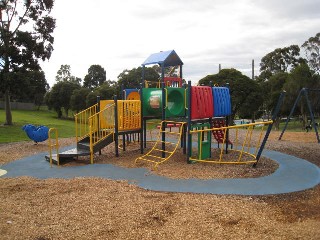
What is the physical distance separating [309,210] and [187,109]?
4.86m

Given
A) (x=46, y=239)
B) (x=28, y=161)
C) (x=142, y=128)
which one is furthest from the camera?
(x=142, y=128)

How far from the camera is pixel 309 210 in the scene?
548 cm

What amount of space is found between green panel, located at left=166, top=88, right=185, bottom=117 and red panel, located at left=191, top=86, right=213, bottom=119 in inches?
21.3

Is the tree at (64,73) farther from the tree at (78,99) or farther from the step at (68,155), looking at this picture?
the step at (68,155)

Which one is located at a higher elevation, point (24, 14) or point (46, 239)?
point (24, 14)

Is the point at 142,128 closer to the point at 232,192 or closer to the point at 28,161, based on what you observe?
the point at 28,161

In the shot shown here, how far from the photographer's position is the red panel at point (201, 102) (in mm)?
9352

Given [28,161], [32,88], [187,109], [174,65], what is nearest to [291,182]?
[187,109]

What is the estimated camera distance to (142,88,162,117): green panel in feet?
34.1

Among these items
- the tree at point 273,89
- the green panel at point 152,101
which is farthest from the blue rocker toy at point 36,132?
the tree at point 273,89

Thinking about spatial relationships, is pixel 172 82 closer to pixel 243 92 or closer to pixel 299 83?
pixel 243 92

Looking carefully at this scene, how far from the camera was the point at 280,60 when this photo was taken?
5159 centimetres

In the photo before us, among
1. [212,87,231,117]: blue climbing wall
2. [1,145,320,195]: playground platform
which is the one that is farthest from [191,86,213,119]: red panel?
[1,145,320,195]: playground platform

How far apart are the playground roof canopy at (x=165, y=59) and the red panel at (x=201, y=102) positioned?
2.28m
